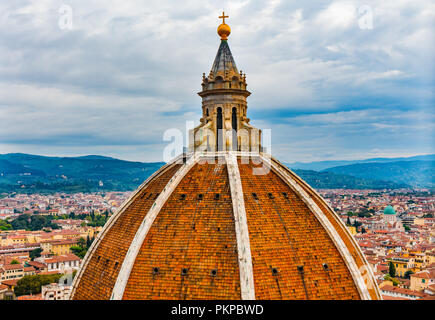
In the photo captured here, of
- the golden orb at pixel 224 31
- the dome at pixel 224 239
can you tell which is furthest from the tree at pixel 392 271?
the golden orb at pixel 224 31

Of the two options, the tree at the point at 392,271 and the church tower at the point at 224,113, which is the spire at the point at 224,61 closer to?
the church tower at the point at 224,113

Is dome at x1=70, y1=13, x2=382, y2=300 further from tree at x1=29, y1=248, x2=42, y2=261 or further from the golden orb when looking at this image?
tree at x1=29, y1=248, x2=42, y2=261

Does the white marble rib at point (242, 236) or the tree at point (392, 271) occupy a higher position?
the white marble rib at point (242, 236)

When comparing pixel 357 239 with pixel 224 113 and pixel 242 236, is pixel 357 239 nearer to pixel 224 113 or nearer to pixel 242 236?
pixel 224 113

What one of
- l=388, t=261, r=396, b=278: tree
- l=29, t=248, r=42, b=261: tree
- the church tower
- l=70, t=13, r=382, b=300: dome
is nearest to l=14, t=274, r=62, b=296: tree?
l=29, t=248, r=42, b=261: tree

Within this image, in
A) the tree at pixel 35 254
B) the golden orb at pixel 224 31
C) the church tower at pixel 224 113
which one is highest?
the golden orb at pixel 224 31
